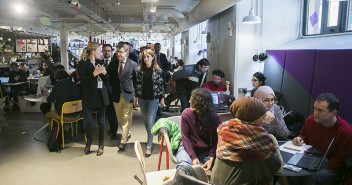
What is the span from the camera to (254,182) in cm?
189

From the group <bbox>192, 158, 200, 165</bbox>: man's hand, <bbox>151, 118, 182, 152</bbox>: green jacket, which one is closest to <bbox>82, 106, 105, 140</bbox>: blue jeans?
<bbox>151, 118, 182, 152</bbox>: green jacket

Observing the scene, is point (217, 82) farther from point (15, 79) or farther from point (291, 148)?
point (15, 79)

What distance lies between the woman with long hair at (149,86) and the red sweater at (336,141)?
2.14 metres

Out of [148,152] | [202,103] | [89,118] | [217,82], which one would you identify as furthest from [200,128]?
[217,82]

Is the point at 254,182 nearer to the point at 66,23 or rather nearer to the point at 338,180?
the point at 338,180

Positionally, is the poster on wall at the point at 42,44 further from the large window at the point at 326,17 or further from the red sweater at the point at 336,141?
the red sweater at the point at 336,141

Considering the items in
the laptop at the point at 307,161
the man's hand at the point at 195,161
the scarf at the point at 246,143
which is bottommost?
the man's hand at the point at 195,161

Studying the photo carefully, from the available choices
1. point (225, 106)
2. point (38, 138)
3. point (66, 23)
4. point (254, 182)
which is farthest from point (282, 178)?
point (66, 23)

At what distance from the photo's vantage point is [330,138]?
260 centimetres

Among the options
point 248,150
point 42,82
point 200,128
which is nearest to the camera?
point 248,150

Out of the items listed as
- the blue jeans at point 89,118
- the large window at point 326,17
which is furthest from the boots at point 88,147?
the large window at point 326,17

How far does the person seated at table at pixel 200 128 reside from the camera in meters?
2.74

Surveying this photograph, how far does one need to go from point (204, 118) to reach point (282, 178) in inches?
36.3

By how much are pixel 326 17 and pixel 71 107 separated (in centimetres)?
408
